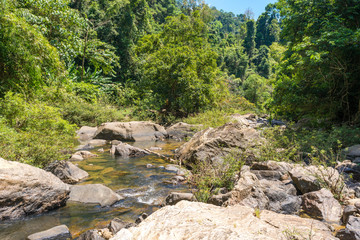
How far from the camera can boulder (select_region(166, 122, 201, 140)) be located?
14871 millimetres

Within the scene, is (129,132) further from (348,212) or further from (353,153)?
(348,212)

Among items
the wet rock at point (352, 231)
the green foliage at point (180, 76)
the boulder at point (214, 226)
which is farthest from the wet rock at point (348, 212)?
the green foliage at point (180, 76)

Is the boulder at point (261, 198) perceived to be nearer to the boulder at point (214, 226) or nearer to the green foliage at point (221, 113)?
the boulder at point (214, 226)

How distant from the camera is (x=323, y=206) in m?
3.90

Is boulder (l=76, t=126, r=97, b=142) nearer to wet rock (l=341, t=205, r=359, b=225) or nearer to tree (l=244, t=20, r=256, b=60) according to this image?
wet rock (l=341, t=205, r=359, b=225)

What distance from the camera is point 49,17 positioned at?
10.6 m

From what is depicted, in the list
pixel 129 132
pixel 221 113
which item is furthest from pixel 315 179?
pixel 221 113

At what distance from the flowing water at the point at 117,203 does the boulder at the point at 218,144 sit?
0.92 m

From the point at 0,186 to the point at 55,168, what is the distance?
2.25m

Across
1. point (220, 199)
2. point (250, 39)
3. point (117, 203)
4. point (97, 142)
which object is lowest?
point (117, 203)

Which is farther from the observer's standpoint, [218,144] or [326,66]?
[326,66]

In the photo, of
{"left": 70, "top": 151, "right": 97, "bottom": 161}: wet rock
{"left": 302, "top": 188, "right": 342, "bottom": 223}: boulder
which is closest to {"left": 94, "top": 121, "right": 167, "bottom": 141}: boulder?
{"left": 70, "top": 151, "right": 97, "bottom": 161}: wet rock

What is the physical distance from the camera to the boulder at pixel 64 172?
6.08 metres

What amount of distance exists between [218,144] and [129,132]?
741 centimetres
